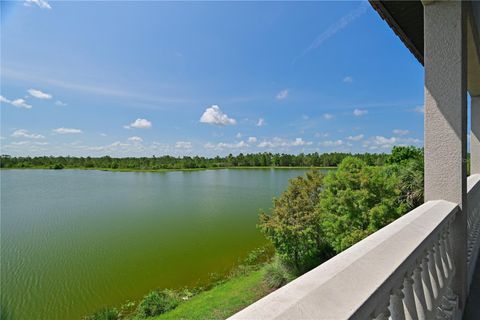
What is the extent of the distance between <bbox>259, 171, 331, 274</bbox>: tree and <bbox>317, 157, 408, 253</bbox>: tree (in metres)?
0.78

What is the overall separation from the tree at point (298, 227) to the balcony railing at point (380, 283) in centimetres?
1025

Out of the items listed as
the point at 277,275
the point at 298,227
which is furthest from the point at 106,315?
the point at 298,227

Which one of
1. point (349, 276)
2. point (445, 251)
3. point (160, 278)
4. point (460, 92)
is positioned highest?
point (460, 92)

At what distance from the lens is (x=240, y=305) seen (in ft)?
26.3

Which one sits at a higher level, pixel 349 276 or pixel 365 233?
pixel 349 276

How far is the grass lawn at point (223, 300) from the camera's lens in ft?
25.0

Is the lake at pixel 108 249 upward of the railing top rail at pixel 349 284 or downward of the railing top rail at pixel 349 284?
downward

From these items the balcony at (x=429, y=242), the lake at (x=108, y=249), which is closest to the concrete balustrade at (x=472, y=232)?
the balcony at (x=429, y=242)

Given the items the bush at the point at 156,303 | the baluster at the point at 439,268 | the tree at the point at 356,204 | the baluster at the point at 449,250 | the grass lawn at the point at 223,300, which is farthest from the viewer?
the tree at the point at 356,204

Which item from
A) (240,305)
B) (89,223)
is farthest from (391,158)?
(89,223)

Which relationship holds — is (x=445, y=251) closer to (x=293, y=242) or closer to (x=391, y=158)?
(x=293, y=242)

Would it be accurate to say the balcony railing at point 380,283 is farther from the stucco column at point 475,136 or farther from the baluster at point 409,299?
the stucco column at point 475,136

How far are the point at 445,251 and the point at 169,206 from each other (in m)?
23.2

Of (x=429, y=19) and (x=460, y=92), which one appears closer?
(x=460, y=92)
